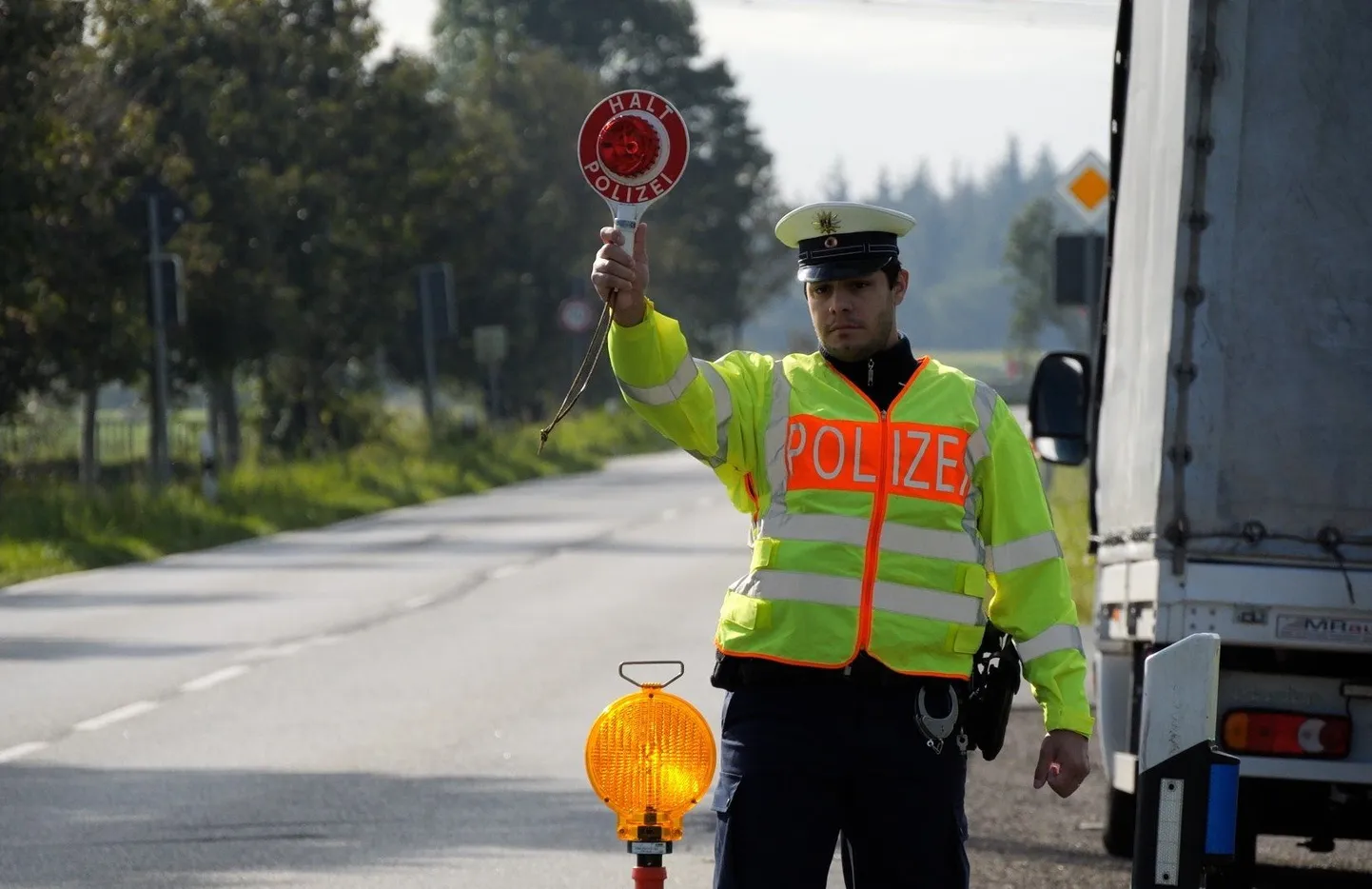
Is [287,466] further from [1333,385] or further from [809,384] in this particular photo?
[809,384]

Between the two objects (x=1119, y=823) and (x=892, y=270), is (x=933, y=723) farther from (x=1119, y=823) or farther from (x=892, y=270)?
(x=1119, y=823)

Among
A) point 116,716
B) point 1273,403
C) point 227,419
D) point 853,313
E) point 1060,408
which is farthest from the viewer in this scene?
point 227,419

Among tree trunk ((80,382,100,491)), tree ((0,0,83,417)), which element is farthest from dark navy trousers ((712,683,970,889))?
tree trunk ((80,382,100,491))

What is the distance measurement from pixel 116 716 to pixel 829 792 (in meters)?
9.05

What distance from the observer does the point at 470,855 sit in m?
9.76

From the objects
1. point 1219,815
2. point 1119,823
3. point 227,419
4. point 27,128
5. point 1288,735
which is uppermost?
point 27,128

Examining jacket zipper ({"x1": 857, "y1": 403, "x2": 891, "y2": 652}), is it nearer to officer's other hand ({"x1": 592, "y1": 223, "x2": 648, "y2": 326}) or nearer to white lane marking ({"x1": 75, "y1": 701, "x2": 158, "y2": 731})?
officer's other hand ({"x1": 592, "y1": 223, "x2": 648, "y2": 326})

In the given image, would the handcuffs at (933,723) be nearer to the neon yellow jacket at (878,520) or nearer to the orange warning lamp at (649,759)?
the neon yellow jacket at (878,520)

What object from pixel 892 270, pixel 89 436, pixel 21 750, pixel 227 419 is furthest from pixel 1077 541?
pixel 227 419

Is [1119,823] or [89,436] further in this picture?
[89,436]

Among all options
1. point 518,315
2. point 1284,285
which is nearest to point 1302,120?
point 1284,285

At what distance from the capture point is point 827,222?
531 centimetres

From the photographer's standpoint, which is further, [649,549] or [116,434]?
[116,434]

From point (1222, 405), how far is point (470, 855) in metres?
3.03
